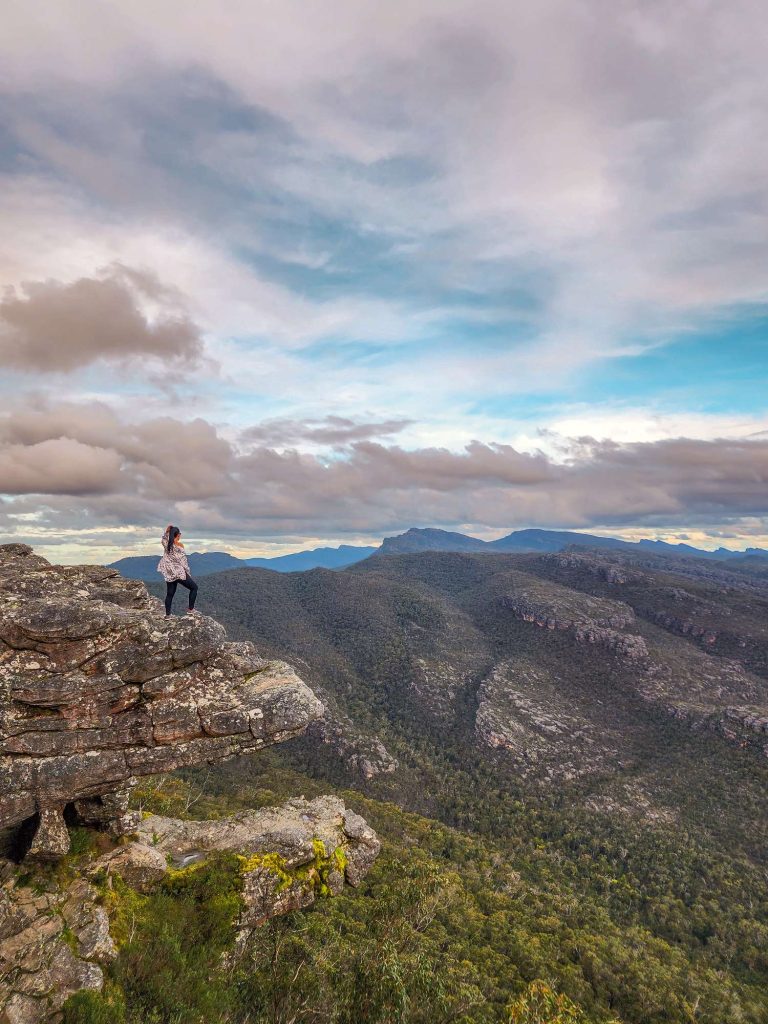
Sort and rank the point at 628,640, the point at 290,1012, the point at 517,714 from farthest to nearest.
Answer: the point at 628,640
the point at 517,714
the point at 290,1012

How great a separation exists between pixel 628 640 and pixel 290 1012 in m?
193

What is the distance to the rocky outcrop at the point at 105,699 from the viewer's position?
589 inches

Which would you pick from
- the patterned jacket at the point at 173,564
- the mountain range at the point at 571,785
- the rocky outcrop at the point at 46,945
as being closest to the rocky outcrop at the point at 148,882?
the rocky outcrop at the point at 46,945

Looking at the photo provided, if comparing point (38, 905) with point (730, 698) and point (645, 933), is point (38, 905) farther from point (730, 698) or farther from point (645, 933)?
point (730, 698)

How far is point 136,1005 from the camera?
13.6 meters

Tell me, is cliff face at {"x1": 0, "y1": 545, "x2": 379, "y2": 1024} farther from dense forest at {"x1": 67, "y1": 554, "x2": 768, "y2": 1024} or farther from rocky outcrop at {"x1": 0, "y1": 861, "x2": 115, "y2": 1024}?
dense forest at {"x1": 67, "y1": 554, "x2": 768, "y2": 1024}

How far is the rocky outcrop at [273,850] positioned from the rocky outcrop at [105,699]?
3.10 meters

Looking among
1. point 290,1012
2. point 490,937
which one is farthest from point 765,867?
point 290,1012

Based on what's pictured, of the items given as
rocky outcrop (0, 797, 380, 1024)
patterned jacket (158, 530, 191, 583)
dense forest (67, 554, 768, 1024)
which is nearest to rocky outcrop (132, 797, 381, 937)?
rocky outcrop (0, 797, 380, 1024)

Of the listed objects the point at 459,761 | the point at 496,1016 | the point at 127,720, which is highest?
the point at 127,720

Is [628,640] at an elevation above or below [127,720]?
below

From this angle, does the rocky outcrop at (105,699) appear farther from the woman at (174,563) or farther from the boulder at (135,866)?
the woman at (174,563)

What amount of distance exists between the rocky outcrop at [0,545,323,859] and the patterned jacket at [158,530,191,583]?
1898 millimetres

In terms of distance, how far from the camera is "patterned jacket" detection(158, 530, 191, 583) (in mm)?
20875
